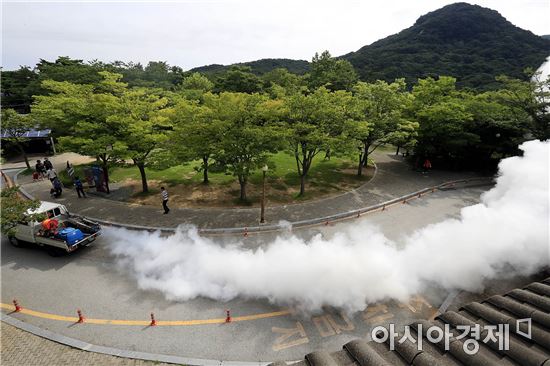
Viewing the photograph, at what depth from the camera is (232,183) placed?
2119 centimetres

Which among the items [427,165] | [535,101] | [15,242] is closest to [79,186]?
[15,242]

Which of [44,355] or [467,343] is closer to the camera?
[467,343]

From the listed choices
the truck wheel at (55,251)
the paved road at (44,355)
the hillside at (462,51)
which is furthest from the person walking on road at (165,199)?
the hillside at (462,51)

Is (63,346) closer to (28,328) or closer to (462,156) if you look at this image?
(28,328)

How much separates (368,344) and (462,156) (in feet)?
81.5

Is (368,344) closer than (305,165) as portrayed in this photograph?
Yes

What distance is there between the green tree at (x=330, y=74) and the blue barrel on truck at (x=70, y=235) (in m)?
45.1

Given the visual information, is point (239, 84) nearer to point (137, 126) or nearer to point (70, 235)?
point (137, 126)

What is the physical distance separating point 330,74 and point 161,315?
165 ft

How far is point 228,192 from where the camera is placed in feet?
63.9

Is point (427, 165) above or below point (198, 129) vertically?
below

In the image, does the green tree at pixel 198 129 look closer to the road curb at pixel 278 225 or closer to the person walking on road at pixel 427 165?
the road curb at pixel 278 225

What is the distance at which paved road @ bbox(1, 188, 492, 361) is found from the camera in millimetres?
8156

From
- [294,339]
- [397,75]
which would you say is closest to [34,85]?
[294,339]
